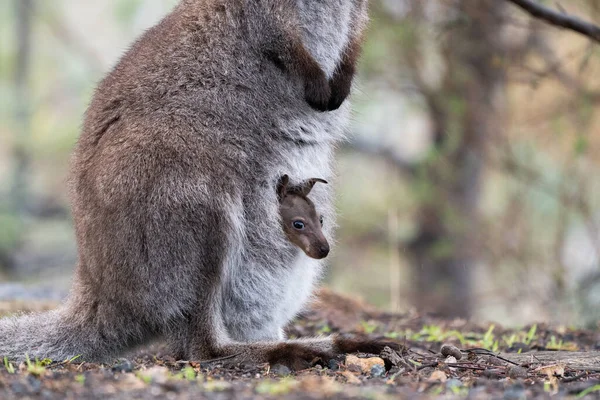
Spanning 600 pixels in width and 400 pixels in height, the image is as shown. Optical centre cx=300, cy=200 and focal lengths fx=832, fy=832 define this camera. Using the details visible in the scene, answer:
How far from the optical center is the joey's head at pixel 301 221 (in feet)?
13.7

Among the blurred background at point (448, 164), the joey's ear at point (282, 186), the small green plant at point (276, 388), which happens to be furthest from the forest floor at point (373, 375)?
the blurred background at point (448, 164)

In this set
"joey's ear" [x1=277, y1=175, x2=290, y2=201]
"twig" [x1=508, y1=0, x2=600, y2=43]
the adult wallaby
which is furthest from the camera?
"twig" [x1=508, y1=0, x2=600, y2=43]

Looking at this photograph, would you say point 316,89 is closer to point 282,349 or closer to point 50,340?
point 282,349

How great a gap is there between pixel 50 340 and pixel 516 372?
2202 millimetres

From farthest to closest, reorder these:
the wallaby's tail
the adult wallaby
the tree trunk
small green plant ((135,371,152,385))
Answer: the tree trunk < the wallaby's tail < the adult wallaby < small green plant ((135,371,152,385))

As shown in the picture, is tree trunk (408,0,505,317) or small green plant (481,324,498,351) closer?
small green plant (481,324,498,351)

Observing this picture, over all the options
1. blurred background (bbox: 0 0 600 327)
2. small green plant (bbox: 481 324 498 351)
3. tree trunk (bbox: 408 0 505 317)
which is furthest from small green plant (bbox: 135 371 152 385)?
tree trunk (bbox: 408 0 505 317)

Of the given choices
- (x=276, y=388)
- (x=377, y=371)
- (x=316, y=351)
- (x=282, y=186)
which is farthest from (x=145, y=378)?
(x=282, y=186)

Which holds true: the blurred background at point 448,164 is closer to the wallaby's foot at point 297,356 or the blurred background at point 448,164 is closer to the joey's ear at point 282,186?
the joey's ear at point 282,186

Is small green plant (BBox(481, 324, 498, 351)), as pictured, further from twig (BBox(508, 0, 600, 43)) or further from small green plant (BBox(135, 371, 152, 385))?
small green plant (BBox(135, 371, 152, 385))

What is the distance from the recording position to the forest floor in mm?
2910

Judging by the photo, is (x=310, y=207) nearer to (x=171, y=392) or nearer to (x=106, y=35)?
(x=171, y=392)

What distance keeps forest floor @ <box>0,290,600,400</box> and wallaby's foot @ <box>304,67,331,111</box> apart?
54.1 inches

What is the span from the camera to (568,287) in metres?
8.07
